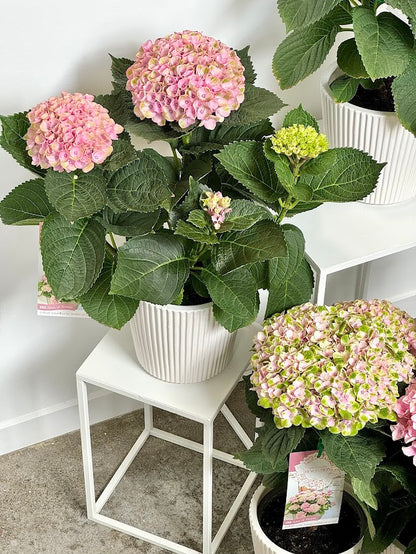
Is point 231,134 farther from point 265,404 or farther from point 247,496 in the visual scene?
point 247,496

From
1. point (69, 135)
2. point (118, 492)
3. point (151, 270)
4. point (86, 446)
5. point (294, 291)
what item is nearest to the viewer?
point (69, 135)

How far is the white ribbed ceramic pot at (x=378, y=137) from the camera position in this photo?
147 cm

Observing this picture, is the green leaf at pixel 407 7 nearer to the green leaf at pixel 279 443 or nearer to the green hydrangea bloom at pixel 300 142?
the green hydrangea bloom at pixel 300 142

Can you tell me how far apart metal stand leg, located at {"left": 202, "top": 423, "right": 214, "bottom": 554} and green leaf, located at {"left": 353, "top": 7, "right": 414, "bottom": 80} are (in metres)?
0.67

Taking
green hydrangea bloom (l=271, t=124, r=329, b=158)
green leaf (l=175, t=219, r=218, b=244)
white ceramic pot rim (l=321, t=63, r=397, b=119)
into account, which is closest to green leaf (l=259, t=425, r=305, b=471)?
green leaf (l=175, t=219, r=218, b=244)

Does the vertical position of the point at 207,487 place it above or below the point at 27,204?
below

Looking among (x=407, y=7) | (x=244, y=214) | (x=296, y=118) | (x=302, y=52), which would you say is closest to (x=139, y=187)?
(x=244, y=214)

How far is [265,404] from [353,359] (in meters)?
0.15

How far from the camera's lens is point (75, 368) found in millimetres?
1983

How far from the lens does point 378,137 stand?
4.87 feet

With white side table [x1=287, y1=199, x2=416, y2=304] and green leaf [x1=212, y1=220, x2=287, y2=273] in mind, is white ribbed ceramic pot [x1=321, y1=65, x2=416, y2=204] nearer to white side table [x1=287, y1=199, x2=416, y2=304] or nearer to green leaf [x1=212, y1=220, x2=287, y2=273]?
white side table [x1=287, y1=199, x2=416, y2=304]

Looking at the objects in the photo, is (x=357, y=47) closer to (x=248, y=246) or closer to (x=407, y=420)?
(x=248, y=246)

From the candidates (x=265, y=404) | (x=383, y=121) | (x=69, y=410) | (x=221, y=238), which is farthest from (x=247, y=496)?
(x=383, y=121)

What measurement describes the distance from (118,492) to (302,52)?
1.05 m
